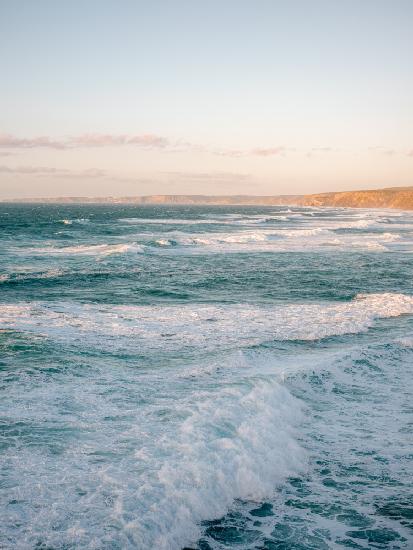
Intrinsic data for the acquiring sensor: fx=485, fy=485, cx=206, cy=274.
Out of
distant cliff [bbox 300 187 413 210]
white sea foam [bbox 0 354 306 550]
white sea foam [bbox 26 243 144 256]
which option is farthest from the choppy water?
distant cliff [bbox 300 187 413 210]

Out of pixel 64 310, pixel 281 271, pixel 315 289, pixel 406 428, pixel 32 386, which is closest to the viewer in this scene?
pixel 406 428

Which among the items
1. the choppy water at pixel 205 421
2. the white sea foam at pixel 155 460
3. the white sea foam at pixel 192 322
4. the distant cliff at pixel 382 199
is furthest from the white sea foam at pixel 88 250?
the distant cliff at pixel 382 199

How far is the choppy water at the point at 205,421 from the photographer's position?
6.21 m

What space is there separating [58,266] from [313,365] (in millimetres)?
21199

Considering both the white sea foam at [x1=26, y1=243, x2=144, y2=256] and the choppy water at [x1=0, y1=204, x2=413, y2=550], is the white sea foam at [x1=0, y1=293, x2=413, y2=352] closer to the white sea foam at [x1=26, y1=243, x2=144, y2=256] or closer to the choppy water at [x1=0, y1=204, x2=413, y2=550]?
the choppy water at [x1=0, y1=204, x2=413, y2=550]

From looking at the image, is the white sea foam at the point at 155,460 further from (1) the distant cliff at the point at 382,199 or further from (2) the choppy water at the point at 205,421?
(1) the distant cliff at the point at 382,199

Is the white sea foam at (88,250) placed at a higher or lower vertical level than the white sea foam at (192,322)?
higher

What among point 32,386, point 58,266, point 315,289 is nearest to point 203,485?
point 32,386

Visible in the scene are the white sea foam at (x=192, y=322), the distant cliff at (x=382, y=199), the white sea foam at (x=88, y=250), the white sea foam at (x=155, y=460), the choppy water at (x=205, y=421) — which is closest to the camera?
the white sea foam at (x=155, y=460)

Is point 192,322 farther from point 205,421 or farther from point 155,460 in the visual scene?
point 155,460

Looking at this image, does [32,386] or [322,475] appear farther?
[32,386]

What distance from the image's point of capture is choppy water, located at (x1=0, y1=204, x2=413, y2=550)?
6211mm

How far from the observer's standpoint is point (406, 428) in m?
9.03

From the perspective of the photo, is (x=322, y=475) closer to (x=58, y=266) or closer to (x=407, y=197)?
(x=58, y=266)
